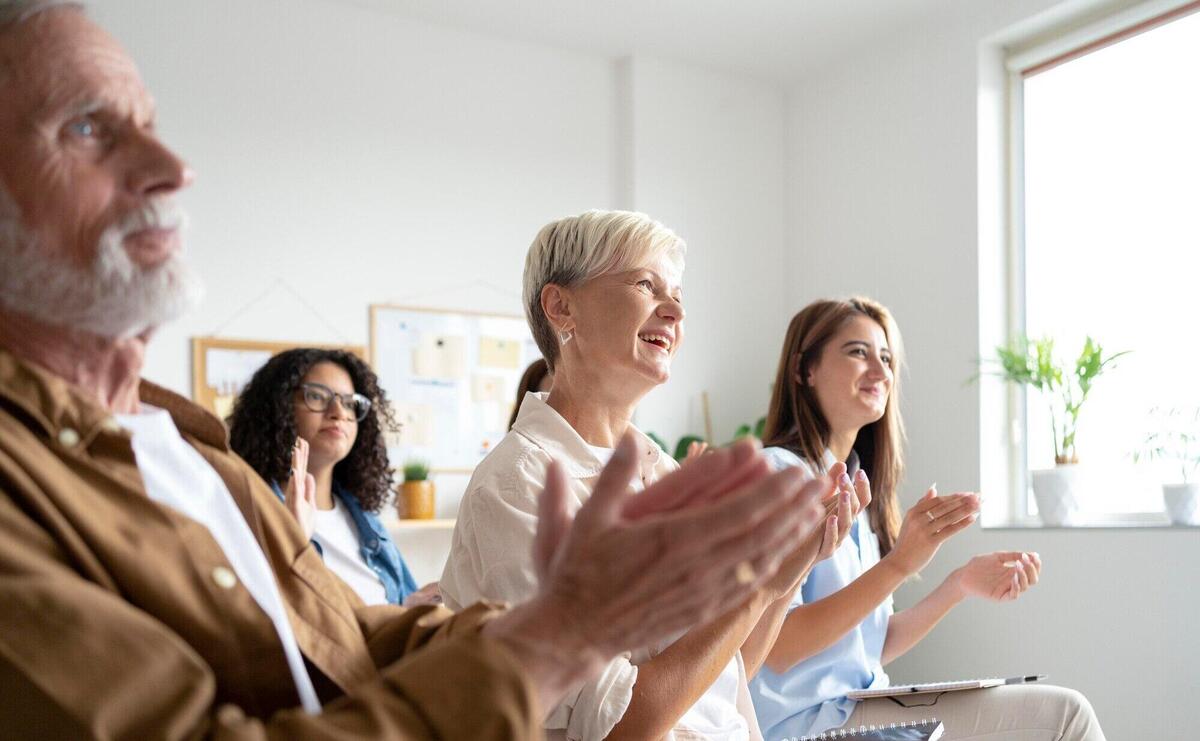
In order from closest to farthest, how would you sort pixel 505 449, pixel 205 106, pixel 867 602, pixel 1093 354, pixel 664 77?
pixel 505 449, pixel 867 602, pixel 1093 354, pixel 205 106, pixel 664 77

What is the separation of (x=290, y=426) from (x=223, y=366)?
3.24 ft

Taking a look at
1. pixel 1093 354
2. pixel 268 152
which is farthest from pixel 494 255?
pixel 1093 354

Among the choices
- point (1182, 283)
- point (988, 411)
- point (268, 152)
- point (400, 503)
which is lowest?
point (400, 503)

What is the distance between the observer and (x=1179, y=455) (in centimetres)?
373

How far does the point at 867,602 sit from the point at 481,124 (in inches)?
122

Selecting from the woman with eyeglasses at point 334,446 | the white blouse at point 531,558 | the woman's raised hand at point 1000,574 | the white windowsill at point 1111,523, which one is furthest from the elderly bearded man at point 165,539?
the white windowsill at point 1111,523

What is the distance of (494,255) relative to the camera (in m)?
4.71

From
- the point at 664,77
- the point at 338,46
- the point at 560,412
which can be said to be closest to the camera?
the point at 560,412

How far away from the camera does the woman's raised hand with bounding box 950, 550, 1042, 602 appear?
263cm

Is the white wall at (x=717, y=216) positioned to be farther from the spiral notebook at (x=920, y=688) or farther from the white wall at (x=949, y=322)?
the spiral notebook at (x=920, y=688)

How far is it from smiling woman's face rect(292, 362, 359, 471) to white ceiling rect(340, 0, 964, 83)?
187 centimetres

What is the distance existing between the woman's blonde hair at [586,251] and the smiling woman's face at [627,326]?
0.07ft

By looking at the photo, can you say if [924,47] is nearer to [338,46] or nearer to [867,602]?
[338,46]

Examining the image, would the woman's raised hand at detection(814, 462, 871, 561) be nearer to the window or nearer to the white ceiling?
the window
